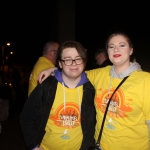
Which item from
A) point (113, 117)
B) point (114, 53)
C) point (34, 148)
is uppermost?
point (114, 53)

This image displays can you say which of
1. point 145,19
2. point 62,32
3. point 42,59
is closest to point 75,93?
point 42,59

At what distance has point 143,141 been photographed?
7.41 ft

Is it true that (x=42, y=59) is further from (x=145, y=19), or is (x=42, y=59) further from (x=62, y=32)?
(x=145, y=19)

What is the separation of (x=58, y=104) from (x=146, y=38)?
1776cm

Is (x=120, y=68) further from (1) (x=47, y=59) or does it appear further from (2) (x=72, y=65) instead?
(1) (x=47, y=59)

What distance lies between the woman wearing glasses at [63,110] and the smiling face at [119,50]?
30 centimetres

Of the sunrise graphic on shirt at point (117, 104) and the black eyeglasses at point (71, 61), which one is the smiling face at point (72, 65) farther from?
the sunrise graphic on shirt at point (117, 104)

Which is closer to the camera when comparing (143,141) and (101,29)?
(143,141)

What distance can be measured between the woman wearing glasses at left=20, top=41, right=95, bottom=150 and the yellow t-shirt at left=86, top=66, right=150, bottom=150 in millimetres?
201

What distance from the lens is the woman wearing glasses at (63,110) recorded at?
2326 mm

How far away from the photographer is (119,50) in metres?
2.26

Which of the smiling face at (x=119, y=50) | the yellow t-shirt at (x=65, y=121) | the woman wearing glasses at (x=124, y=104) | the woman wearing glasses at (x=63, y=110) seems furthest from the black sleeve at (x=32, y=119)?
the smiling face at (x=119, y=50)

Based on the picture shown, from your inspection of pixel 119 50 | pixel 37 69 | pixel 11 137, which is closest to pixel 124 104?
pixel 119 50

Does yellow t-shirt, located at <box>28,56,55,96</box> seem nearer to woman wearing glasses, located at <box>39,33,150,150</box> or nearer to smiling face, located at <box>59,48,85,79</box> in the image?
smiling face, located at <box>59,48,85,79</box>
